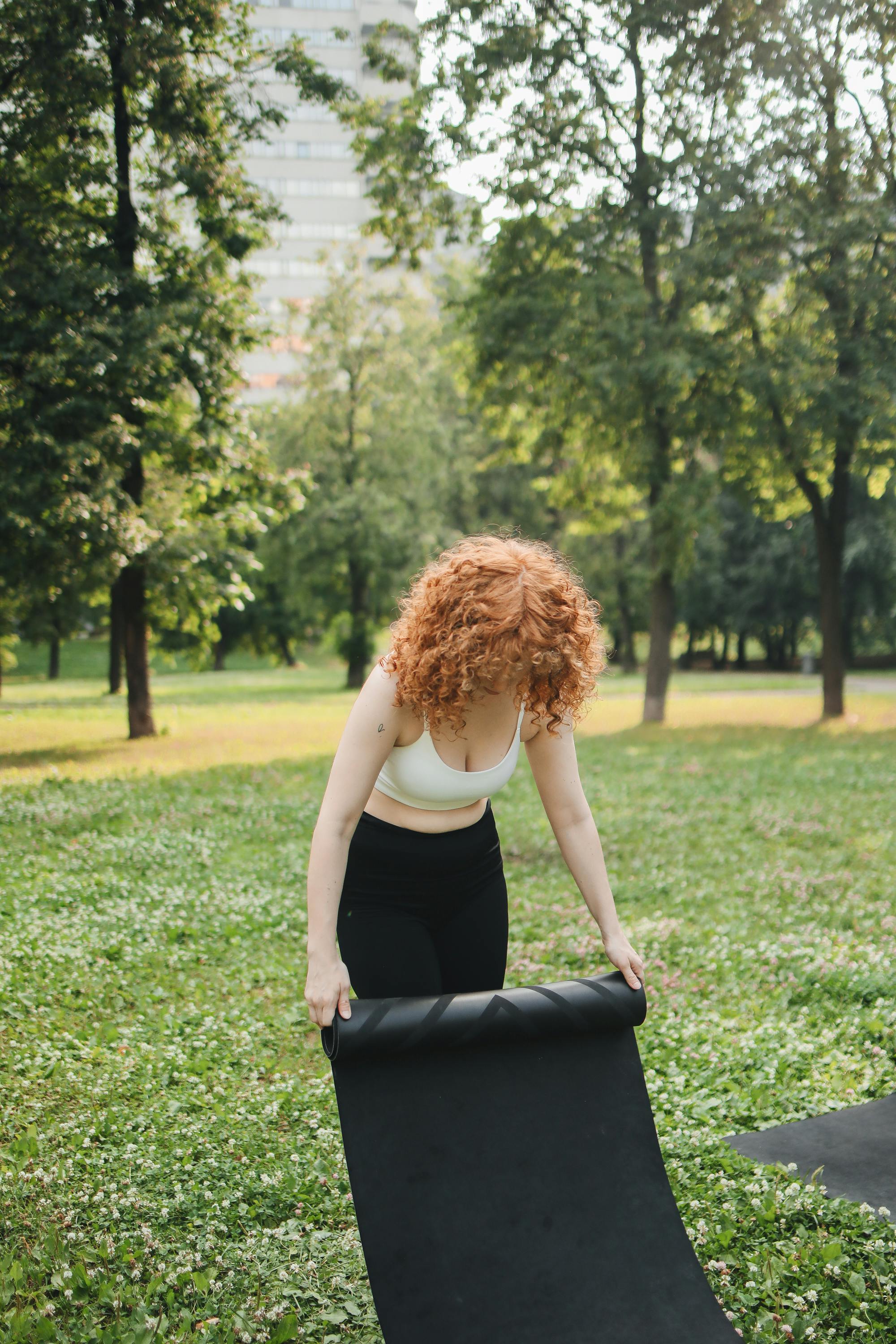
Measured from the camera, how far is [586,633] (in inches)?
122

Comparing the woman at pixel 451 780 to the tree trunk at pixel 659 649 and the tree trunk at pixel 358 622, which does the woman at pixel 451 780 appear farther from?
the tree trunk at pixel 358 622

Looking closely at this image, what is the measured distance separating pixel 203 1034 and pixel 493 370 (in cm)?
1856

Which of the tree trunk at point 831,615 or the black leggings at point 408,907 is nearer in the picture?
the black leggings at point 408,907

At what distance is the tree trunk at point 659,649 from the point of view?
2306 centimetres

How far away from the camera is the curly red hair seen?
9.54ft

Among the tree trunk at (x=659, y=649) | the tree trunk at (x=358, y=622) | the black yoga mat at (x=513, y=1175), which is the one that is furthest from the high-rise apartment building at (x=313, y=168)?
the black yoga mat at (x=513, y=1175)

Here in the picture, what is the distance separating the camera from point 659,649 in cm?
2311

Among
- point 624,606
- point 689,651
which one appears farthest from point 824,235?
point 689,651

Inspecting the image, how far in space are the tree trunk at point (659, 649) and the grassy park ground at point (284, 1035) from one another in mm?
8761

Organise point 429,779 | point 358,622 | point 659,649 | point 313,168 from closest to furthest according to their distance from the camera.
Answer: point 429,779 → point 659,649 → point 358,622 → point 313,168

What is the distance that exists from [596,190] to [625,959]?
20.9m

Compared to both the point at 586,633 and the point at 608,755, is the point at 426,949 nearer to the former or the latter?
the point at 586,633

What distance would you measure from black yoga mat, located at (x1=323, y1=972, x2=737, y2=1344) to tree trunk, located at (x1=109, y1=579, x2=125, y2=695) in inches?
775

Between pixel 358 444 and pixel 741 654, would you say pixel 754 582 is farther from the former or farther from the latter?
pixel 358 444
